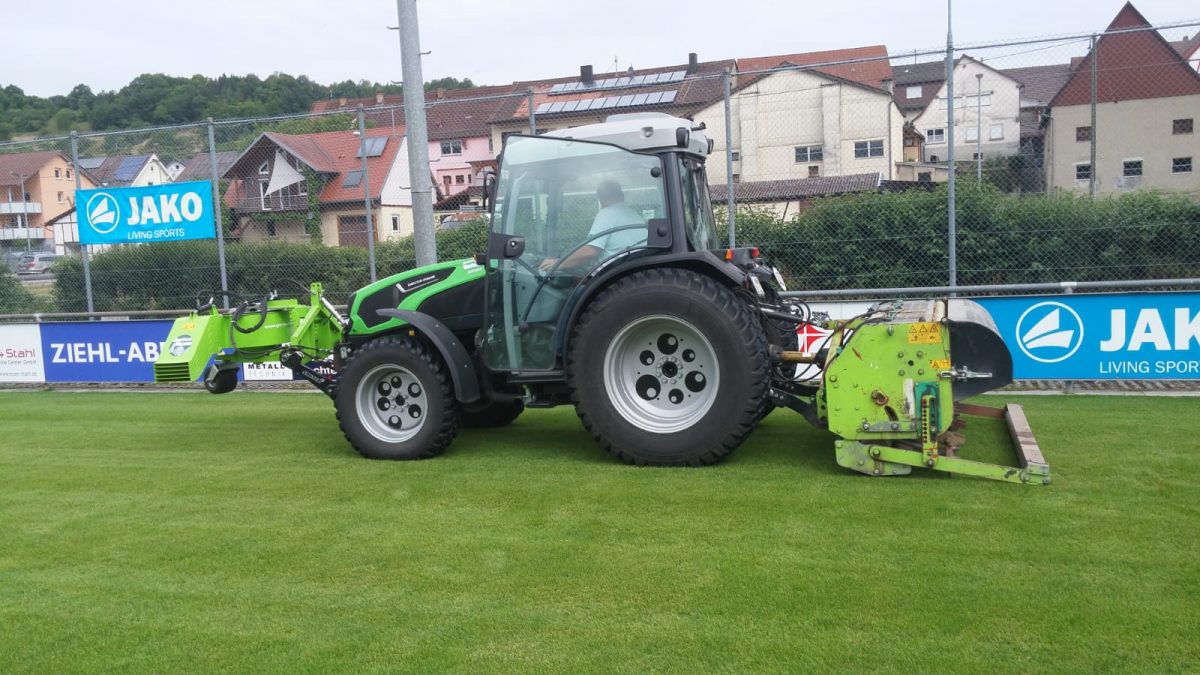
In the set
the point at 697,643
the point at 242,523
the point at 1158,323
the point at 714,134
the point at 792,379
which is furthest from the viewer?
the point at 714,134

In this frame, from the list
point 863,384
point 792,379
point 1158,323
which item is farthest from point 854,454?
point 1158,323

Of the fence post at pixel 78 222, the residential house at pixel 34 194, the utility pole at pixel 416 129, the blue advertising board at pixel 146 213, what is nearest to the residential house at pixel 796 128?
the utility pole at pixel 416 129

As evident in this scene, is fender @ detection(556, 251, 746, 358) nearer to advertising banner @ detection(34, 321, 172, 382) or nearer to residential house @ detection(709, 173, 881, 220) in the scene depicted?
residential house @ detection(709, 173, 881, 220)

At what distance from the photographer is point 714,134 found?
37.2ft

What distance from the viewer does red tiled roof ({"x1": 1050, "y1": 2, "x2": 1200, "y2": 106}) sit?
33.0 feet

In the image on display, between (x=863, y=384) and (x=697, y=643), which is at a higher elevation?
(x=863, y=384)

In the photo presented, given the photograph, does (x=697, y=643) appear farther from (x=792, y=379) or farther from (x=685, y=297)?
(x=792, y=379)

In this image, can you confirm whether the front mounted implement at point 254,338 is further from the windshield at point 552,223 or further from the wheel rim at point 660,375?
the wheel rim at point 660,375

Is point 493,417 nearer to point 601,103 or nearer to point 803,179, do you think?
point 803,179

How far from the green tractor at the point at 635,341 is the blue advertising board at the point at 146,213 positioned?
5638 millimetres

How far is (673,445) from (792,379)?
1160 millimetres

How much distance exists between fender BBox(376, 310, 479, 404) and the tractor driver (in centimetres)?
103

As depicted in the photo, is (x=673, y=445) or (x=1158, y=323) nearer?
(x=673, y=445)

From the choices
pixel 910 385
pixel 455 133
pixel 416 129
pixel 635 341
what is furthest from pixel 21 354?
pixel 910 385
